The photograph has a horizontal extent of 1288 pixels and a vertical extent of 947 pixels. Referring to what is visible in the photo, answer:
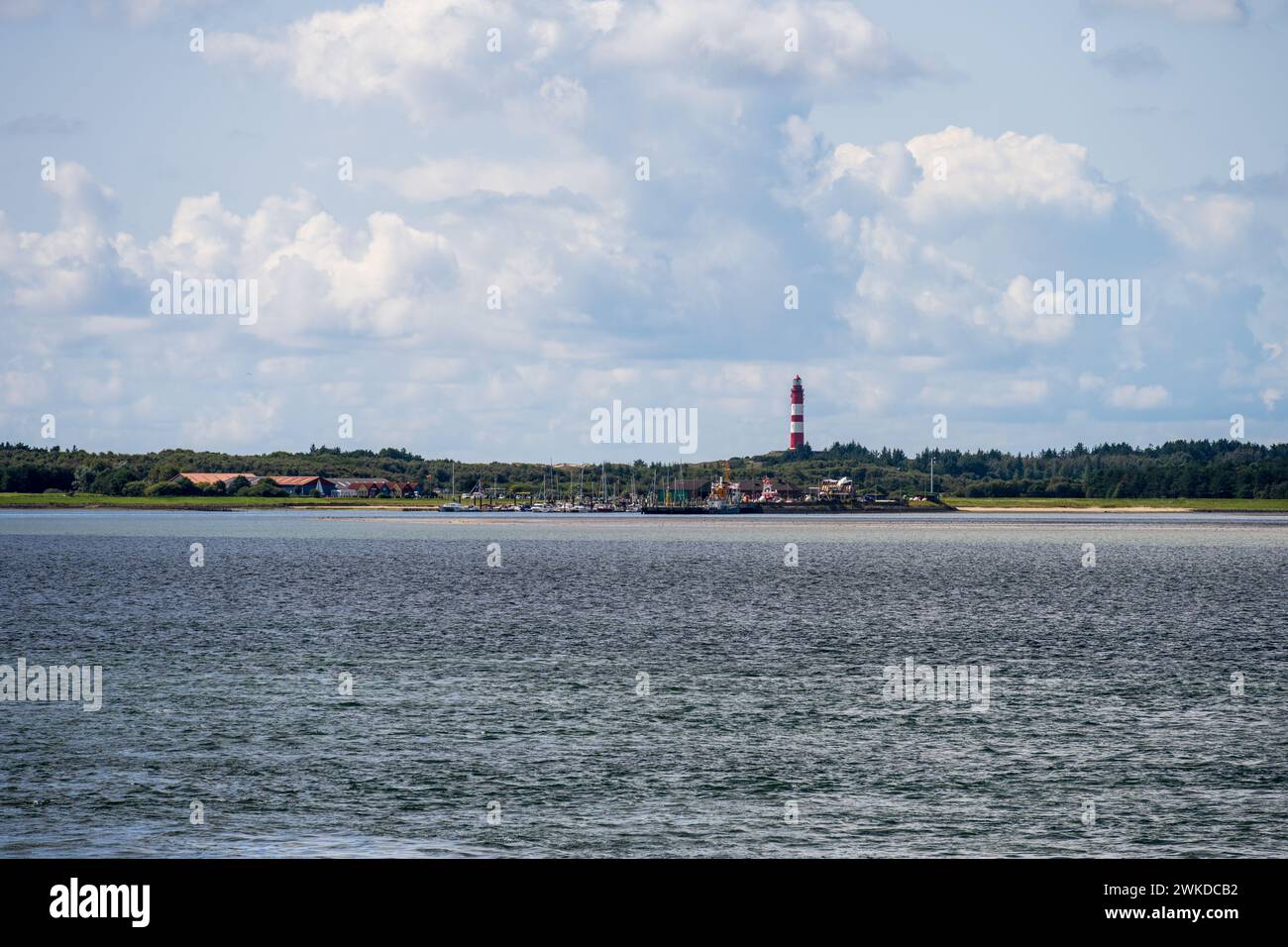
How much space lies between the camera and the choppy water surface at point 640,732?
33.4 metres

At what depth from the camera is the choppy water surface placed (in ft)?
110

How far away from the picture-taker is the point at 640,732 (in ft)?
153

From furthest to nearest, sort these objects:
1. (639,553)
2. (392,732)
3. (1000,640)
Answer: (639,553) < (1000,640) < (392,732)

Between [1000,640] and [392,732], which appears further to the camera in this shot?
[1000,640]

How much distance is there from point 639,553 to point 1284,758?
147887 mm
